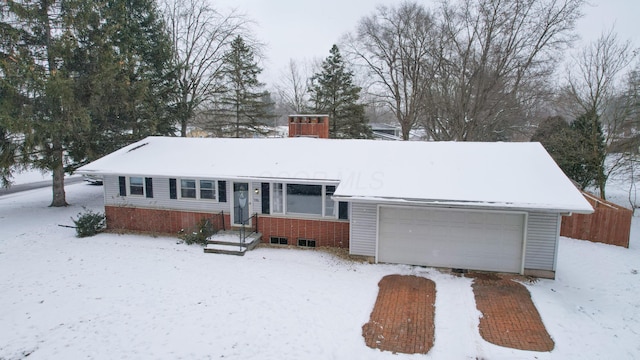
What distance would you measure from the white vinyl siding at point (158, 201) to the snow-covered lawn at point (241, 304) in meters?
1.67

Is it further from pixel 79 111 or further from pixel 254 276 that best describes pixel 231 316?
pixel 79 111

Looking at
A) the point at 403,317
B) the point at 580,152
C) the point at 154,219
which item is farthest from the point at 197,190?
the point at 580,152

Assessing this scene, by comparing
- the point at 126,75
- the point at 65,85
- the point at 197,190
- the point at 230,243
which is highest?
the point at 126,75

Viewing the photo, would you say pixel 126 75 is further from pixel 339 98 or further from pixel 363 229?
pixel 339 98

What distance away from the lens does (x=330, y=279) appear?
33.6 ft

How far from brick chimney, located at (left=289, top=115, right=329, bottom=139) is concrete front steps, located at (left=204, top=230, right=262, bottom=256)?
630 cm

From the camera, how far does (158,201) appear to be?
14.3 meters

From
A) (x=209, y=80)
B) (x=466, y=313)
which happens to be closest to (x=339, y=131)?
(x=209, y=80)

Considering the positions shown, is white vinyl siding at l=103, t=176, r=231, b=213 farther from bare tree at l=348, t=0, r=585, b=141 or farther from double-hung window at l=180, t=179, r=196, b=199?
bare tree at l=348, t=0, r=585, b=141

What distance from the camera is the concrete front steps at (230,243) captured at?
39.4ft

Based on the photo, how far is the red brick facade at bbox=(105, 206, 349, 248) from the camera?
1256 cm

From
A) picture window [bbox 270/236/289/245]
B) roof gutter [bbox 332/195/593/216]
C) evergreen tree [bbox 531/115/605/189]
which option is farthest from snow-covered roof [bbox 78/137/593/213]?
evergreen tree [bbox 531/115/605/189]

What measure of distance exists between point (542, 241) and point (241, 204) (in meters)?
9.71

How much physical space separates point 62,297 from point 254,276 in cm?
467
